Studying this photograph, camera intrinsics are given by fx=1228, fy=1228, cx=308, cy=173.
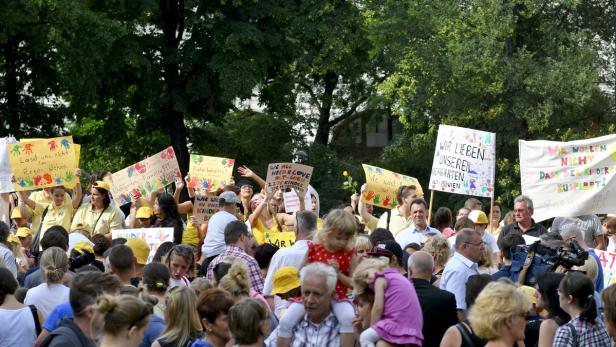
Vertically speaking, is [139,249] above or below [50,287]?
above

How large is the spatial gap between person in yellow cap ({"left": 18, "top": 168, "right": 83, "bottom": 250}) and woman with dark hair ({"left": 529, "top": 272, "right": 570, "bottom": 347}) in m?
6.99

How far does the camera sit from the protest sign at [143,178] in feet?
52.0

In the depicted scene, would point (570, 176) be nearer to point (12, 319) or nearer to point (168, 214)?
point (168, 214)

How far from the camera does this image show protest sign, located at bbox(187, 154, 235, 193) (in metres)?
16.8

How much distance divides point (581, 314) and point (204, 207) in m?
7.02

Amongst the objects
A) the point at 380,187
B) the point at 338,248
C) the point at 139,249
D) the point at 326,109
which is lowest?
the point at 139,249

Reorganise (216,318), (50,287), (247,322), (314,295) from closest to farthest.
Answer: (247,322), (216,318), (314,295), (50,287)

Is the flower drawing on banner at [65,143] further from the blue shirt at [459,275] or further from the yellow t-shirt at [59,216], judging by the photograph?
the blue shirt at [459,275]

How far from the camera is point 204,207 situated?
1426cm

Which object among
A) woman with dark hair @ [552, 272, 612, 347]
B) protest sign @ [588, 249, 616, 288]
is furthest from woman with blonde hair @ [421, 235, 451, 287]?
woman with dark hair @ [552, 272, 612, 347]

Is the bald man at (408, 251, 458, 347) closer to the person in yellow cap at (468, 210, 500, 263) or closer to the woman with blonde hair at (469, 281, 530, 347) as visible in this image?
the woman with blonde hair at (469, 281, 530, 347)

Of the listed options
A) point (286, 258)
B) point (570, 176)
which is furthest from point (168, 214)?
point (570, 176)

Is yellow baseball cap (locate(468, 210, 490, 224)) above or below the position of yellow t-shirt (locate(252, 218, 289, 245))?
above

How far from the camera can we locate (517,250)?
400 inches
